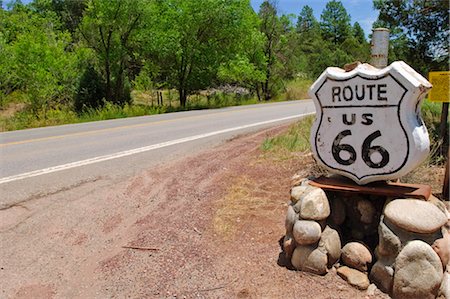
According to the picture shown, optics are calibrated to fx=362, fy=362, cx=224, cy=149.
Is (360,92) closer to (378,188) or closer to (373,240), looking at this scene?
(378,188)

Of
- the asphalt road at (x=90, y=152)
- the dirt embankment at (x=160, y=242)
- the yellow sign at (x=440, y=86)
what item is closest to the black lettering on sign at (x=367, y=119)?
the dirt embankment at (x=160, y=242)

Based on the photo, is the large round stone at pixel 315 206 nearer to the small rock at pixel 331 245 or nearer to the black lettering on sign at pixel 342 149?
the small rock at pixel 331 245

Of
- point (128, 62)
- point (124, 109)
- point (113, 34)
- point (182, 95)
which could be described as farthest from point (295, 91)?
point (124, 109)

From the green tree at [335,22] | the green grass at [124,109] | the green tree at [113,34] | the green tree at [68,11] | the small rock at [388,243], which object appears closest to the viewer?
the small rock at [388,243]

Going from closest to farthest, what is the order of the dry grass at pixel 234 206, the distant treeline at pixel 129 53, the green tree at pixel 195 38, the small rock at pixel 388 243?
the small rock at pixel 388 243 → the dry grass at pixel 234 206 → the distant treeline at pixel 129 53 → the green tree at pixel 195 38

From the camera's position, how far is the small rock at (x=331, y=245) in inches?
114

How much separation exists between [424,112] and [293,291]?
6.74 metres

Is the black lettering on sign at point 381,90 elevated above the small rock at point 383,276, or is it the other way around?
the black lettering on sign at point 381,90

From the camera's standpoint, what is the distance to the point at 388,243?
264 centimetres

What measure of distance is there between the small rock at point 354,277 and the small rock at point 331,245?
93mm

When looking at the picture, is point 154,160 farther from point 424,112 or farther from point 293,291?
point 424,112

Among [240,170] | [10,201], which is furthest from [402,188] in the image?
[10,201]

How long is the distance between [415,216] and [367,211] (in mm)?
467

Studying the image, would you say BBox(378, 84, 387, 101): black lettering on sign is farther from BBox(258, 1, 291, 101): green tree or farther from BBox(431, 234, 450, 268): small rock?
BBox(258, 1, 291, 101): green tree
